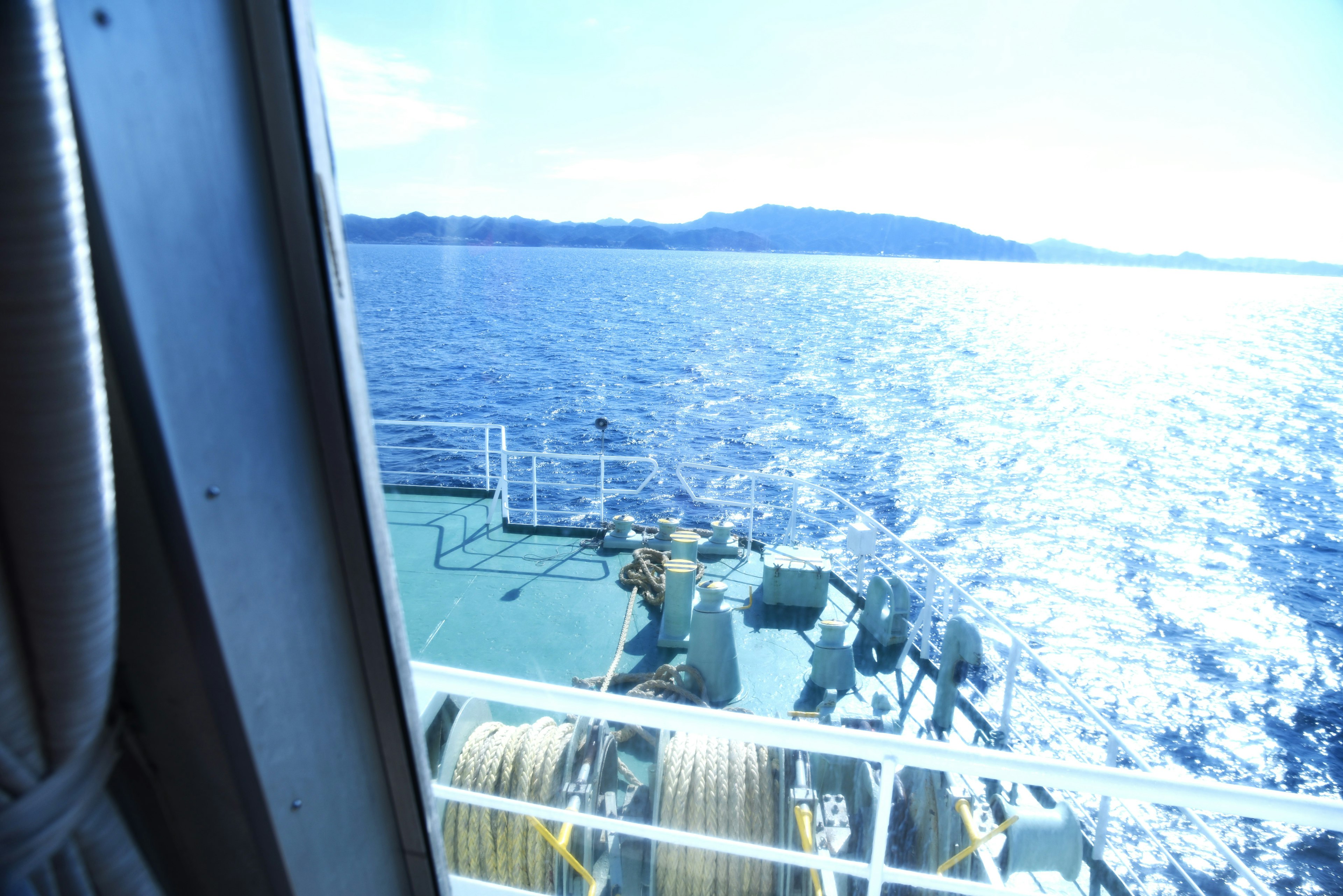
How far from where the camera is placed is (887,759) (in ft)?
4.40

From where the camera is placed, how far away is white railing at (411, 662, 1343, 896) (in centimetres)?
125

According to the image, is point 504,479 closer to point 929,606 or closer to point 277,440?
point 929,606

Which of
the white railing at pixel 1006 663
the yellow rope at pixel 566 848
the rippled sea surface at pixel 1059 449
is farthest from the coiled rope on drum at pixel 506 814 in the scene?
the white railing at pixel 1006 663

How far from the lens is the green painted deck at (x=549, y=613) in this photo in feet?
14.7

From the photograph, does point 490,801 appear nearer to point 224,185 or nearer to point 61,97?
point 224,185

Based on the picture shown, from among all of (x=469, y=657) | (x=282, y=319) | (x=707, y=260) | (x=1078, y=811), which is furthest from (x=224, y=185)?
(x=707, y=260)

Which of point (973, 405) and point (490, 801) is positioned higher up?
point (490, 801)

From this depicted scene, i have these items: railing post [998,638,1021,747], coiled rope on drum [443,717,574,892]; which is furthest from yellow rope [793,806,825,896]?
railing post [998,638,1021,747]

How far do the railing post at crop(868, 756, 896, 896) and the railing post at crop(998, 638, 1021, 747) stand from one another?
9.42 ft

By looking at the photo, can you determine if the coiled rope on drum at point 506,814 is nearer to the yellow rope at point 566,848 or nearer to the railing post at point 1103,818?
the yellow rope at point 566,848

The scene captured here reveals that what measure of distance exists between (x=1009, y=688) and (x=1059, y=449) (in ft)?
71.0

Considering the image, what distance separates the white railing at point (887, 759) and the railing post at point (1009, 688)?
2862mm

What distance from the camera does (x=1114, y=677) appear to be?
10.7 m

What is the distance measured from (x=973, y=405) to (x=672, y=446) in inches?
601
